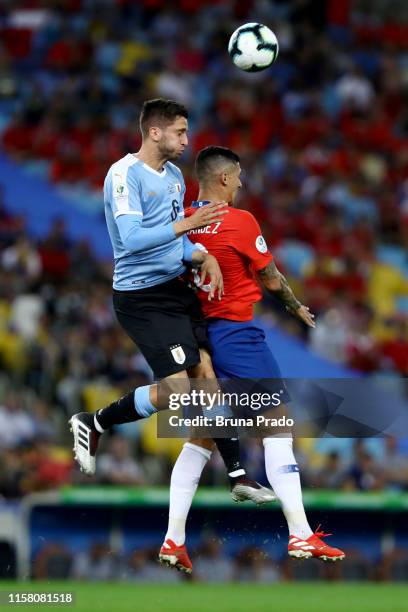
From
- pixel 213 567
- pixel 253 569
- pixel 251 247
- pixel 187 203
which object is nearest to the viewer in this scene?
pixel 251 247

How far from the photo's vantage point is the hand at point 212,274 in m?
9.18

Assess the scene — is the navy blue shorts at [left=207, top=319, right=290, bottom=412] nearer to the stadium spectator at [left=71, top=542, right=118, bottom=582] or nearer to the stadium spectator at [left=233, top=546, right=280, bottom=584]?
the stadium spectator at [left=71, top=542, right=118, bottom=582]

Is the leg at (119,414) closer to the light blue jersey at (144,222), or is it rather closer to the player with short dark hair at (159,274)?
the player with short dark hair at (159,274)

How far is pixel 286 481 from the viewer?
30.7 feet

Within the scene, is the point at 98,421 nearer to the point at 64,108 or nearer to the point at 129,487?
the point at 129,487

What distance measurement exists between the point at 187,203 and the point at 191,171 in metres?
2.41

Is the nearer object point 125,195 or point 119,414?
point 125,195

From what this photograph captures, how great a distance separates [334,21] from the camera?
26.2 m

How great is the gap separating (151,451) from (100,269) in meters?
2.93

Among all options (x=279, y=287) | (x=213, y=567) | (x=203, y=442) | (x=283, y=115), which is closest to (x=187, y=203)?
(x=213, y=567)

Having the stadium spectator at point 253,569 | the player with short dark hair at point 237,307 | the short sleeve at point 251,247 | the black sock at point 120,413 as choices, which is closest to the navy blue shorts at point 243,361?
the player with short dark hair at point 237,307

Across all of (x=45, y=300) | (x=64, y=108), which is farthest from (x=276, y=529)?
(x=64, y=108)

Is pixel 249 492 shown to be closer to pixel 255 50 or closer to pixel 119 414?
pixel 119 414

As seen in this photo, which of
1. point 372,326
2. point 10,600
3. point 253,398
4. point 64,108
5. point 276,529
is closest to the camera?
point 253,398
